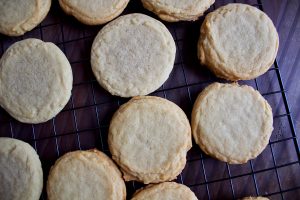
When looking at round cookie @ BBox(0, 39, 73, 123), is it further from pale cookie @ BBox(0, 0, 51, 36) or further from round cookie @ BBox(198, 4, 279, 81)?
round cookie @ BBox(198, 4, 279, 81)

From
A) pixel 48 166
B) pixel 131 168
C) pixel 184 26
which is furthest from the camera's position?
pixel 184 26

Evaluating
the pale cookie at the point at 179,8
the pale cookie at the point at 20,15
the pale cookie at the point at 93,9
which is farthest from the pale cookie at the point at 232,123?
the pale cookie at the point at 20,15

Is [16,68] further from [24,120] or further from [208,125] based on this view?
[208,125]

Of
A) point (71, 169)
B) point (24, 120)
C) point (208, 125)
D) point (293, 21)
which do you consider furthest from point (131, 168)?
point (293, 21)

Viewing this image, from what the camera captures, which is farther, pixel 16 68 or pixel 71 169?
pixel 16 68

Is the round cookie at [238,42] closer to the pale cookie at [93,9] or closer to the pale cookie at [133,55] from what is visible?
the pale cookie at [133,55]

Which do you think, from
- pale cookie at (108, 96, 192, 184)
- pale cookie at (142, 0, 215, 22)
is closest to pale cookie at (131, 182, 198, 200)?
pale cookie at (108, 96, 192, 184)

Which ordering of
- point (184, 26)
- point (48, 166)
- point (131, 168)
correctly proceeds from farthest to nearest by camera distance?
point (184, 26), point (48, 166), point (131, 168)

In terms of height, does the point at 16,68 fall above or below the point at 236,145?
above

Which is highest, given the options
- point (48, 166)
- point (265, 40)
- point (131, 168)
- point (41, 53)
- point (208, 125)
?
point (265, 40)
